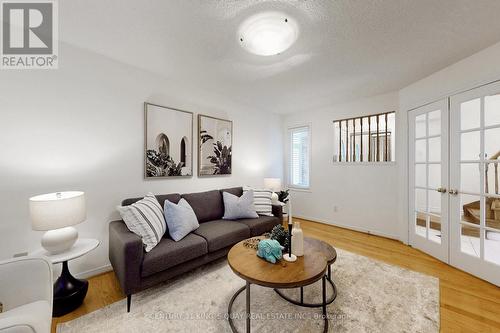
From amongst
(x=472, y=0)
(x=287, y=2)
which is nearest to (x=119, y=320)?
(x=287, y=2)

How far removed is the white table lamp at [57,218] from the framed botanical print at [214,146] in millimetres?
1626

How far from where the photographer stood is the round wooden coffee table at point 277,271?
1296 millimetres

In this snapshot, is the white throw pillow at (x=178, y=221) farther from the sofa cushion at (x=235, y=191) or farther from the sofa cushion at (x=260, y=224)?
the sofa cushion at (x=235, y=191)

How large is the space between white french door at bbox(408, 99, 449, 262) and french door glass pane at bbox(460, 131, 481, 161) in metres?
0.16

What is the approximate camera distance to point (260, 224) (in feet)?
8.93

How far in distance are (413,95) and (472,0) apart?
162 centimetres

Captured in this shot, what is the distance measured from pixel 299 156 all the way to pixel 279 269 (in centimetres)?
343

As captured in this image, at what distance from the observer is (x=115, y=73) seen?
229 cm

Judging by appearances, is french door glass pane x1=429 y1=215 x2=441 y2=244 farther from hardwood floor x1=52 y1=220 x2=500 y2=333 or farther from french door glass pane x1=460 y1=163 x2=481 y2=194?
french door glass pane x1=460 y1=163 x2=481 y2=194

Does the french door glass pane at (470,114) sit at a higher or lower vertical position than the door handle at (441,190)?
higher

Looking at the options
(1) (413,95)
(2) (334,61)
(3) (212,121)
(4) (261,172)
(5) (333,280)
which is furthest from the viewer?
(4) (261,172)

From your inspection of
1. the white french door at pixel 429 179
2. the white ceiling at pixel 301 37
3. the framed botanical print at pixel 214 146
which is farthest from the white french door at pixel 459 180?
the framed botanical print at pixel 214 146

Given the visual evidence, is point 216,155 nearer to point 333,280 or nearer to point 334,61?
point 334,61
